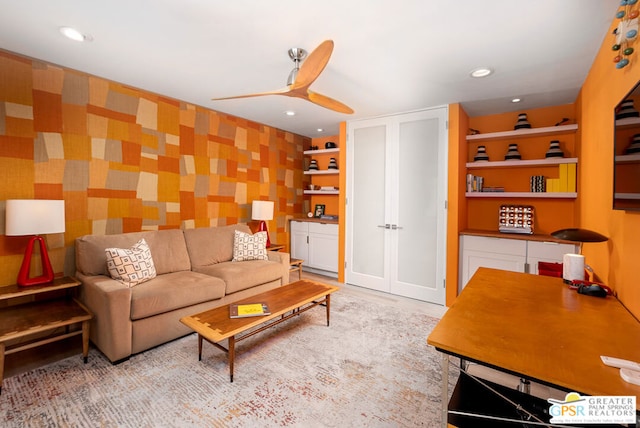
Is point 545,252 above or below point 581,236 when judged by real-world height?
below

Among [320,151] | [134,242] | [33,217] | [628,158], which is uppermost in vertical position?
[320,151]

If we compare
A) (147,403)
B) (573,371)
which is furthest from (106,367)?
(573,371)

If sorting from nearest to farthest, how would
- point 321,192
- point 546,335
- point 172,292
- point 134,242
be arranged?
point 546,335 → point 172,292 → point 134,242 → point 321,192

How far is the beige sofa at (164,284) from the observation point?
2.22 metres

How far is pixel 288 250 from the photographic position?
205 inches

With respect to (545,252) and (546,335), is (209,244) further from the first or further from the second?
(545,252)

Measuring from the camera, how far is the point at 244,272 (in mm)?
3227

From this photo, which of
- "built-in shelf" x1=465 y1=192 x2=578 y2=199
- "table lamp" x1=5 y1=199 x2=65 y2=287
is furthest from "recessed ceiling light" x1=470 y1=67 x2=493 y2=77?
"table lamp" x1=5 y1=199 x2=65 y2=287

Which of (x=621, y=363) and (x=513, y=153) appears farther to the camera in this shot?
(x=513, y=153)

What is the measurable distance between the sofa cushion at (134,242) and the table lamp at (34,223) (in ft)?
0.81

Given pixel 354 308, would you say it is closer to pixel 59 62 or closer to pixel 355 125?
pixel 355 125

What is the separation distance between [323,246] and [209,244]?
6.29ft

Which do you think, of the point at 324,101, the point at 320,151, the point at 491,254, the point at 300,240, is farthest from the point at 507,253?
the point at 320,151

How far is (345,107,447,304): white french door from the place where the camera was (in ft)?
11.9
